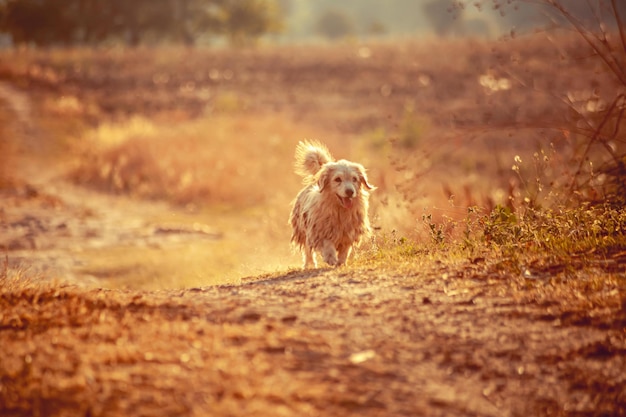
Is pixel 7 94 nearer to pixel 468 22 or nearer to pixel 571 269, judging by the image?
pixel 571 269

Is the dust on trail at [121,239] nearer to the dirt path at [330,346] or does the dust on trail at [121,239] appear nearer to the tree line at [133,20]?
the dirt path at [330,346]

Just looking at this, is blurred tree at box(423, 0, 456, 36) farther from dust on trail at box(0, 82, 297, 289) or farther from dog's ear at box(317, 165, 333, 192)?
dog's ear at box(317, 165, 333, 192)

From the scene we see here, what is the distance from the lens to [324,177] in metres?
9.06

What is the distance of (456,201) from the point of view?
12.6 meters

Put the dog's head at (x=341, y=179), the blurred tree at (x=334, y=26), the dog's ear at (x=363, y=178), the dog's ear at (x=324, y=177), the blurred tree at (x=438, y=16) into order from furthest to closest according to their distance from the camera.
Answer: the blurred tree at (x=334, y=26)
the blurred tree at (x=438, y=16)
the dog's ear at (x=363, y=178)
the dog's ear at (x=324, y=177)
the dog's head at (x=341, y=179)

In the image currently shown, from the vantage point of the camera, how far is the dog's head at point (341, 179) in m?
8.93

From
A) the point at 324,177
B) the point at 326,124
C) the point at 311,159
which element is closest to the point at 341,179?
the point at 324,177

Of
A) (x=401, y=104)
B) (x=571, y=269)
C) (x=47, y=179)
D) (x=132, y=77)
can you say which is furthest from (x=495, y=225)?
(x=132, y=77)

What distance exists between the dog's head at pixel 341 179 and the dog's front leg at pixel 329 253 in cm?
47

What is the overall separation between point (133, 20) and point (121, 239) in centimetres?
4982

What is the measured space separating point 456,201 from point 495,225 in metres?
4.52

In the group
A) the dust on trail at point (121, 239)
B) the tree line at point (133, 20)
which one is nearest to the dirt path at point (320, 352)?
the dust on trail at point (121, 239)

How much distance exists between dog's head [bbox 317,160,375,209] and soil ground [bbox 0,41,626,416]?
4.79 feet

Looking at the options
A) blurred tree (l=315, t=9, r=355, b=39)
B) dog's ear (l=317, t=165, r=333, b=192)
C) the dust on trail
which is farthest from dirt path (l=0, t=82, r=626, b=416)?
blurred tree (l=315, t=9, r=355, b=39)
